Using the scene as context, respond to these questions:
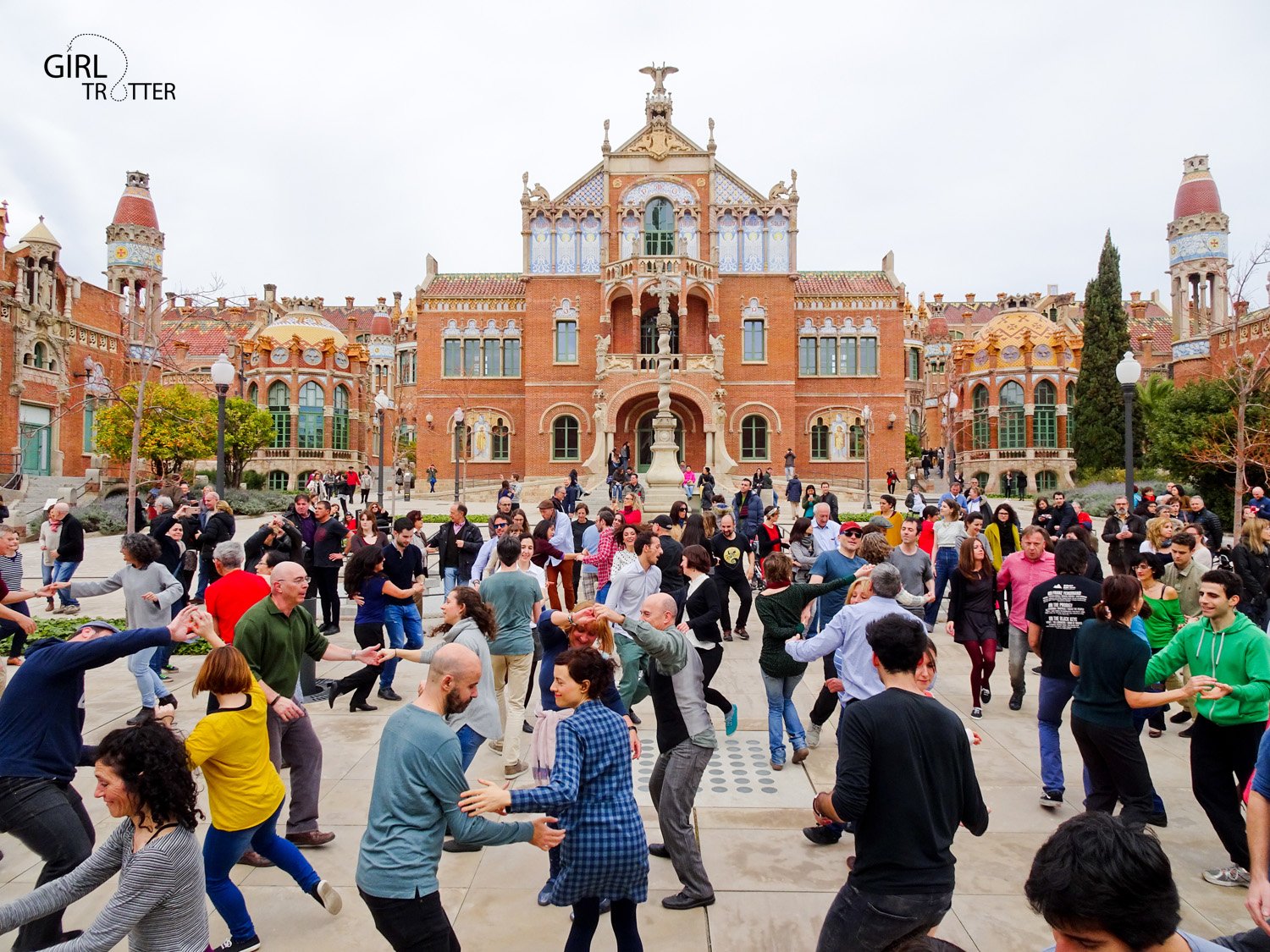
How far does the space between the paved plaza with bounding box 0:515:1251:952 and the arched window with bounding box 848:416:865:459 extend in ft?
111

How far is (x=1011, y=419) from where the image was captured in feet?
149

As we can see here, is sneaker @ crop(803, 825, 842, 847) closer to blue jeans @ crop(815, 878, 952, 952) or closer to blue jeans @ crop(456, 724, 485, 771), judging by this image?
blue jeans @ crop(815, 878, 952, 952)

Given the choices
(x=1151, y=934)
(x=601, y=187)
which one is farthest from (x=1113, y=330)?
(x=1151, y=934)

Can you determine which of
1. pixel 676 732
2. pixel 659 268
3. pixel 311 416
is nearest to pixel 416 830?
pixel 676 732

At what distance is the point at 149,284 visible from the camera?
16.7 m

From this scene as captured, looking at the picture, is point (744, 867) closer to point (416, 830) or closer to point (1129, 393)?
point (416, 830)

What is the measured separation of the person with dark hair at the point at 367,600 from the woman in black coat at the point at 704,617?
11.1ft

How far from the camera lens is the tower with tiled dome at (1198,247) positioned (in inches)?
1828

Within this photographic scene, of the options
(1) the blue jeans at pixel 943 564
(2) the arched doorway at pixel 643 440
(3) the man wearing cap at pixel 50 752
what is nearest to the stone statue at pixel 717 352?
(2) the arched doorway at pixel 643 440

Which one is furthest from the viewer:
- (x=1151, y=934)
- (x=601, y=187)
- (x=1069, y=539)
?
(x=601, y=187)

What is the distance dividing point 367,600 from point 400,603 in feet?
1.39

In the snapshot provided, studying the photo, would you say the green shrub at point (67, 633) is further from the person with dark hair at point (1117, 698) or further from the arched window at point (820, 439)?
the arched window at point (820, 439)

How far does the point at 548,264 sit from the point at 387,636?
3335cm

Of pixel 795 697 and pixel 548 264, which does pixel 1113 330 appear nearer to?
pixel 548 264
